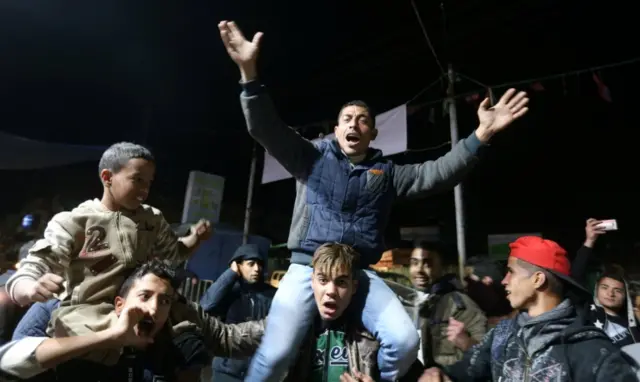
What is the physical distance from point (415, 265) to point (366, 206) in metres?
1.49

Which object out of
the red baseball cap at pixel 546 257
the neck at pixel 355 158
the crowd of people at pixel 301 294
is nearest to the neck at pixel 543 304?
the crowd of people at pixel 301 294

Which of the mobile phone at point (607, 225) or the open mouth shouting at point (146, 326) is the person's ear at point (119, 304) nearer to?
the open mouth shouting at point (146, 326)

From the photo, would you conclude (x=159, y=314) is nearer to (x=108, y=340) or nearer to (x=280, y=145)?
(x=108, y=340)

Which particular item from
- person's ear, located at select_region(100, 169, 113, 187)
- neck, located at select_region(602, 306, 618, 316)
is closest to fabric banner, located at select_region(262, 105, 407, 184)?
neck, located at select_region(602, 306, 618, 316)

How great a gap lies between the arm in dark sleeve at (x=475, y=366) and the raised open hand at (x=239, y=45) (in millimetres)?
2183

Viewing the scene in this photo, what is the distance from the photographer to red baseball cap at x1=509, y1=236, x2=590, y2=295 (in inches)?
102

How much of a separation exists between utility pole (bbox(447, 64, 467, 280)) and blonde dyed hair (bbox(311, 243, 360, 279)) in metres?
3.20

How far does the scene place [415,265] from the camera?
12.2 feet

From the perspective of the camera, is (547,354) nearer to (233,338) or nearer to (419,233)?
(233,338)

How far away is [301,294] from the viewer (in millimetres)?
2348

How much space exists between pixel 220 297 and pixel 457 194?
3441 millimetres

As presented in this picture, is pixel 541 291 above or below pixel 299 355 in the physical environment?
above

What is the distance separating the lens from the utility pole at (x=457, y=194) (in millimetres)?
5629

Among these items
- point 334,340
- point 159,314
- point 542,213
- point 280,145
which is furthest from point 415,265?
point 542,213
